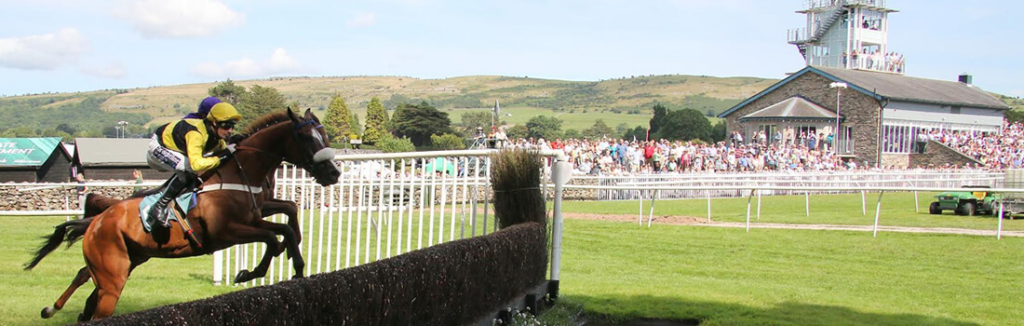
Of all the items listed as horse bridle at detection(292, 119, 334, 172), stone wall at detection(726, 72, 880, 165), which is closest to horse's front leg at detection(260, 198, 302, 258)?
horse bridle at detection(292, 119, 334, 172)

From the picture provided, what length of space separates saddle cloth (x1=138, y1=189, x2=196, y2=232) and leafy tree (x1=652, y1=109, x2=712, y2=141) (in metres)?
76.8

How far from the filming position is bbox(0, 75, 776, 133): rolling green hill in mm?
141625

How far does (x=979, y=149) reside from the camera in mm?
42500

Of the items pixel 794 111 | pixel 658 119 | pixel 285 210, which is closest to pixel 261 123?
pixel 285 210

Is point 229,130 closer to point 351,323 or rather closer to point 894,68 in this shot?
point 351,323

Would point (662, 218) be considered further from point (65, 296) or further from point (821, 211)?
point (65, 296)

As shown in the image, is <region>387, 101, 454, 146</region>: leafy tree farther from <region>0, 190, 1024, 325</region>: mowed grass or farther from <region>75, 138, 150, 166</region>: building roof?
<region>0, 190, 1024, 325</region>: mowed grass

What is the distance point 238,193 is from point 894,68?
5746 cm

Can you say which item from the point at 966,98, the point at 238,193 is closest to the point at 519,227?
the point at 238,193

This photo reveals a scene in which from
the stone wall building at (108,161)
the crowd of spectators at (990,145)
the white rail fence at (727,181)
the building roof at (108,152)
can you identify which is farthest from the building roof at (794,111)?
the building roof at (108,152)

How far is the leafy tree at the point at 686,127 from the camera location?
8144cm

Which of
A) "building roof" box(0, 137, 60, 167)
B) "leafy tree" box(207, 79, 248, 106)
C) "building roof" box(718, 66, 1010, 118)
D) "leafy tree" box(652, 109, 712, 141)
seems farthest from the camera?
"leafy tree" box(652, 109, 712, 141)

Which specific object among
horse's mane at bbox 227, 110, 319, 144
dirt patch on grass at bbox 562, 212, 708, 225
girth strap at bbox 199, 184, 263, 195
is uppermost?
horse's mane at bbox 227, 110, 319, 144

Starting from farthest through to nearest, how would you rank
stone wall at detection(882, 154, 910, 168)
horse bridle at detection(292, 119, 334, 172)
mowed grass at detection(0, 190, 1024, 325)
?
stone wall at detection(882, 154, 910, 168), mowed grass at detection(0, 190, 1024, 325), horse bridle at detection(292, 119, 334, 172)
